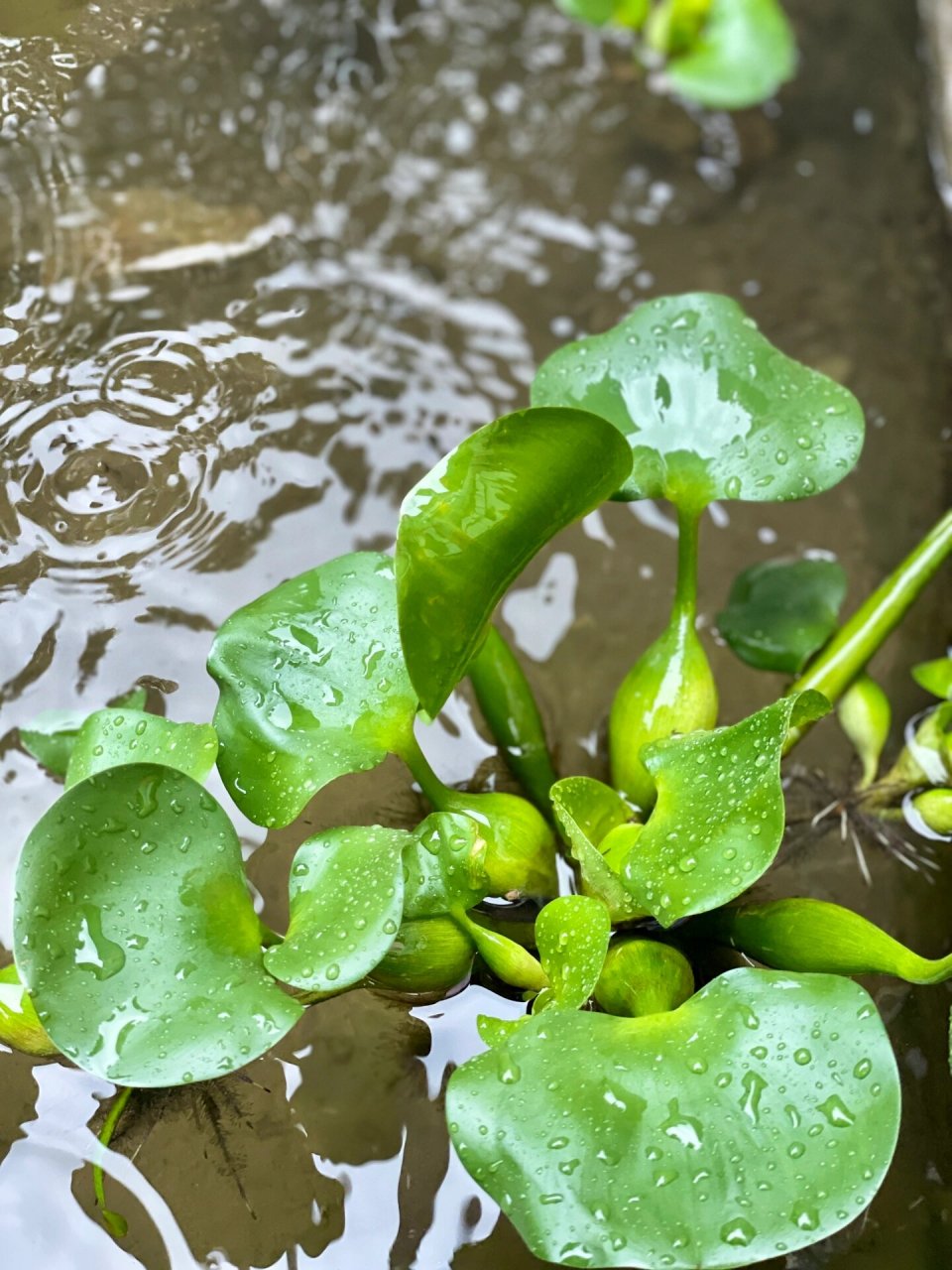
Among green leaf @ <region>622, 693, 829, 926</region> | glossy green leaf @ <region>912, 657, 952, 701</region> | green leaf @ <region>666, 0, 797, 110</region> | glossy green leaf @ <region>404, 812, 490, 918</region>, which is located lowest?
glossy green leaf @ <region>912, 657, 952, 701</region>

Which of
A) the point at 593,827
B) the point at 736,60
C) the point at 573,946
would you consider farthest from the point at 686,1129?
the point at 736,60

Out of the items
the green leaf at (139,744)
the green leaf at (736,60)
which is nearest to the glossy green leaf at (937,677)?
the green leaf at (139,744)

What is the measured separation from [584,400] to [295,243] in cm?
44

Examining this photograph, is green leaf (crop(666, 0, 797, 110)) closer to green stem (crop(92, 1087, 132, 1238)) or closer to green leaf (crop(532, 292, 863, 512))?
green leaf (crop(532, 292, 863, 512))

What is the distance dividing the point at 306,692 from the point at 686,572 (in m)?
0.28

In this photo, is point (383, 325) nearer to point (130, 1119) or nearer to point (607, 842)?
point (607, 842)

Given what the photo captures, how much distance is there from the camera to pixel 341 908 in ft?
2.03

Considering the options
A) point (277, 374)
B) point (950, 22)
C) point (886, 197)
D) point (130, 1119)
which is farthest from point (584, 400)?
point (950, 22)

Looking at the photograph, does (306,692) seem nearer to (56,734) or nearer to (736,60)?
(56,734)

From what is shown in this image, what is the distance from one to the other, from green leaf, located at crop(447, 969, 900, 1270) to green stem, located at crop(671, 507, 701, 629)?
29 cm

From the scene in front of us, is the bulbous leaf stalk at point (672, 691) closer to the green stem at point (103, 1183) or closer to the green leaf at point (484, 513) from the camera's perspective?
the green leaf at point (484, 513)

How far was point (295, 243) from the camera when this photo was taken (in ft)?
3.61

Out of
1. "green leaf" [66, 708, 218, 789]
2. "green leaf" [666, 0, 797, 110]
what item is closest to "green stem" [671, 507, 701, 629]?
"green leaf" [66, 708, 218, 789]

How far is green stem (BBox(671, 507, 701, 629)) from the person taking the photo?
2.63 feet
